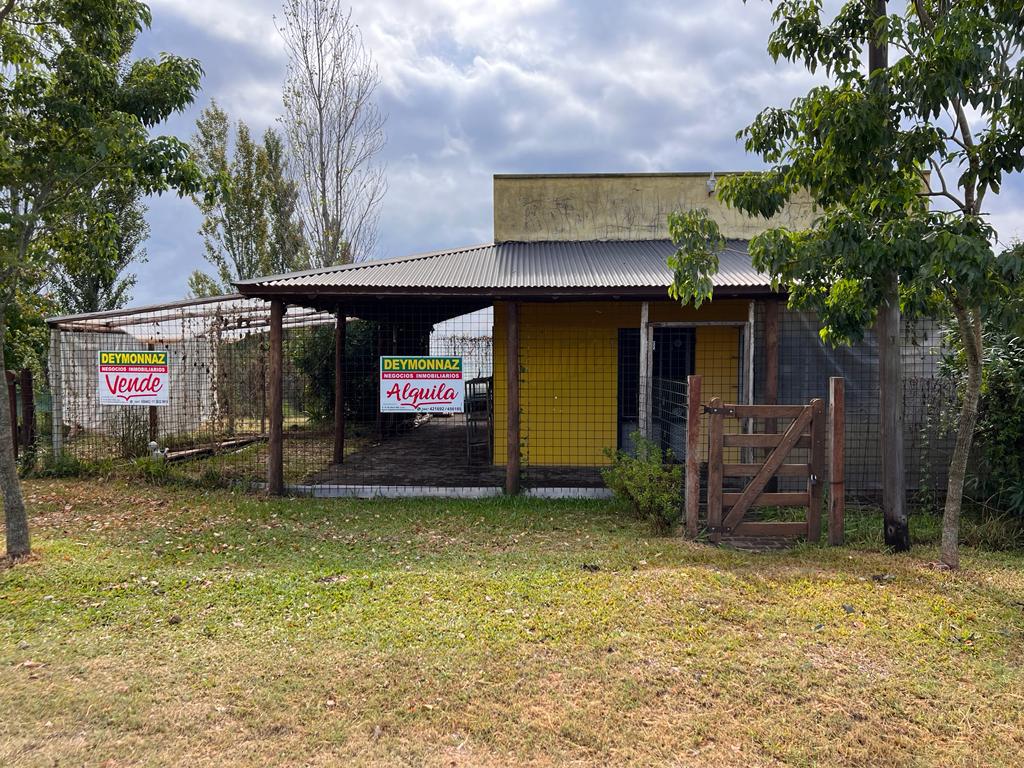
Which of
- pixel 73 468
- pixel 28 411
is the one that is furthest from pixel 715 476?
pixel 28 411

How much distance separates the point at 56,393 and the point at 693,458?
9.34 meters

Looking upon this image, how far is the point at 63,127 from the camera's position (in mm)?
5570

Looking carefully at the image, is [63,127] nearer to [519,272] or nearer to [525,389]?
[519,272]

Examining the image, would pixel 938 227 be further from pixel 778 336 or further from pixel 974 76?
pixel 778 336

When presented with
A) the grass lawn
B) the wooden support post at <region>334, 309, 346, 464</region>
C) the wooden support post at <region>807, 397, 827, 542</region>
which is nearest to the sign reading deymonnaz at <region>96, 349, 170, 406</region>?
the wooden support post at <region>334, 309, 346, 464</region>

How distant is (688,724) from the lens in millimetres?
3094

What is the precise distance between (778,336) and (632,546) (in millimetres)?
3902

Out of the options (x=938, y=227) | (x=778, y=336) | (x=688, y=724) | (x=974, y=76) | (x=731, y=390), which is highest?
(x=974, y=76)

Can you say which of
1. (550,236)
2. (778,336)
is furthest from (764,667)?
(550,236)

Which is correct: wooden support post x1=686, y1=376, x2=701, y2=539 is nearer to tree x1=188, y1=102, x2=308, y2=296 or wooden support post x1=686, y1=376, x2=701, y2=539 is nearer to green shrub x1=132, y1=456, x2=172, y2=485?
green shrub x1=132, y1=456, x2=172, y2=485

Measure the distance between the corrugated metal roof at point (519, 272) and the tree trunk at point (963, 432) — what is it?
2.19 meters

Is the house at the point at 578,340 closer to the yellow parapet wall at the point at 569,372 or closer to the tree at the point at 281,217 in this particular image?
the yellow parapet wall at the point at 569,372

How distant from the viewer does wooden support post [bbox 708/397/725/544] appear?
605 cm

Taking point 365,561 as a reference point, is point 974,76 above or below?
above
